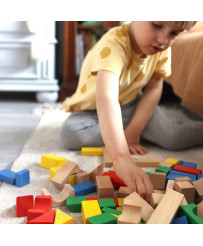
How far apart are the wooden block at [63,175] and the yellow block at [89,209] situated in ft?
0.48

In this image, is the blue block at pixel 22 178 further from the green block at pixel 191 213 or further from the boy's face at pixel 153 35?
the boy's face at pixel 153 35

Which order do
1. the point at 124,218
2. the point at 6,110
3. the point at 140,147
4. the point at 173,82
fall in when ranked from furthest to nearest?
the point at 6,110 → the point at 173,82 → the point at 140,147 → the point at 124,218

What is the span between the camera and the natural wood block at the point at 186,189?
741mm

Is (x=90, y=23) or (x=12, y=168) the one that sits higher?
(x=90, y=23)

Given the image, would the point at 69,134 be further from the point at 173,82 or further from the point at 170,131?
the point at 173,82

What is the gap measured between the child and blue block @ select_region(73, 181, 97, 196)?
11 centimetres

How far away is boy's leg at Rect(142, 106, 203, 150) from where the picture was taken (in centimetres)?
126

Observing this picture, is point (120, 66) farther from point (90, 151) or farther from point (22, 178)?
point (22, 178)
